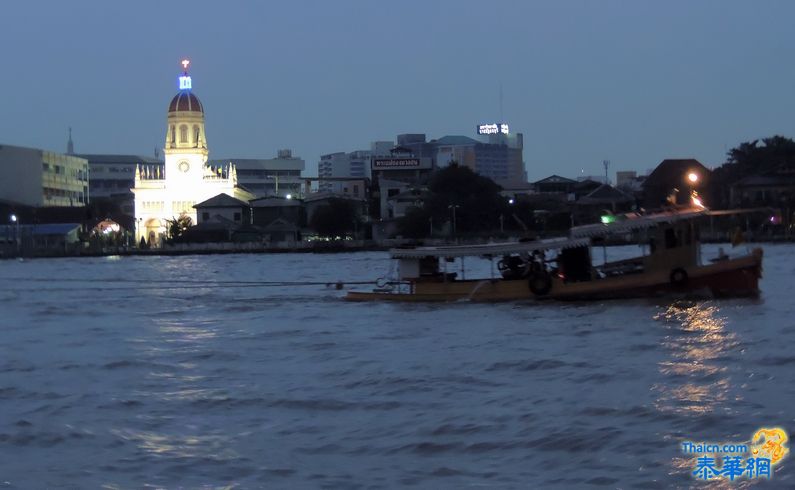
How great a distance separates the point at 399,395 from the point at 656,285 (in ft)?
34.0

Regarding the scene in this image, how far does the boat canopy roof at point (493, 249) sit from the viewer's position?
960 inches

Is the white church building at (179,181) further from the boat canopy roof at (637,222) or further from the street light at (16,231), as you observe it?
the boat canopy roof at (637,222)

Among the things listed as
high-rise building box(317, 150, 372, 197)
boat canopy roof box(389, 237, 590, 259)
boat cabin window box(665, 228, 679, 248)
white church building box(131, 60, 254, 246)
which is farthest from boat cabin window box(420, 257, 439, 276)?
high-rise building box(317, 150, 372, 197)

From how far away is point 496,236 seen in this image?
230ft

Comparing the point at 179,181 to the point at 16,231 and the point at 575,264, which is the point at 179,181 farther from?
the point at 575,264

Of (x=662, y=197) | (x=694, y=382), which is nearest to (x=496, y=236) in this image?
(x=662, y=197)

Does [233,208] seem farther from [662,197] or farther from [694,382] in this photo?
[694,382]

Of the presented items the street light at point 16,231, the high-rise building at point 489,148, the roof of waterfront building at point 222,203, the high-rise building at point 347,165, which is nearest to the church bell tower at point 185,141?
the roof of waterfront building at point 222,203

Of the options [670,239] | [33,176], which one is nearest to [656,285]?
[670,239]

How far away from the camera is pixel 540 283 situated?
80.0 feet

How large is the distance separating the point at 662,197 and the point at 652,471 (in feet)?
227

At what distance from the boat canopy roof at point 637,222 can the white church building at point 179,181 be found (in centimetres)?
7236

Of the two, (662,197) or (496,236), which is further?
(662,197)

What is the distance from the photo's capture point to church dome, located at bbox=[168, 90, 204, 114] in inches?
3760
